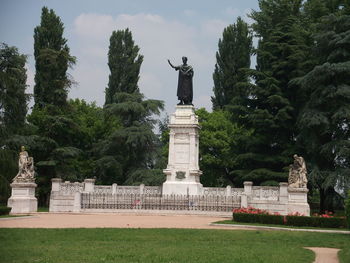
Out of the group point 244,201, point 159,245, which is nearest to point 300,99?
point 244,201

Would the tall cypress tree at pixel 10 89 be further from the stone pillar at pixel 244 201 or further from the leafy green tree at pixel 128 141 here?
the stone pillar at pixel 244 201

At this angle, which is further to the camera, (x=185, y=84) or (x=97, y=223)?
(x=185, y=84)

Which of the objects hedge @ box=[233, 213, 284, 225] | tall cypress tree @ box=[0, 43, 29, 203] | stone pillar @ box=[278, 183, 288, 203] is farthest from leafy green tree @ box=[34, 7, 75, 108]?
hedge @ box=[233, 213, 284, 225]

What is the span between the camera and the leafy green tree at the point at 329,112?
32.1 meters

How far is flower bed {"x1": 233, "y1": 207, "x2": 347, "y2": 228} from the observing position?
19.9 metres

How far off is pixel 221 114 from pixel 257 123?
12277 millimetres

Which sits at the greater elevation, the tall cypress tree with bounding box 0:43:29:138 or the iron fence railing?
the tall cypress tree with bounding box 0:43:29:138

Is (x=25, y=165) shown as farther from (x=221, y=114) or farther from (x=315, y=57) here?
(x=221, y=114)

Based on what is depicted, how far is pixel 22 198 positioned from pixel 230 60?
31.1 m

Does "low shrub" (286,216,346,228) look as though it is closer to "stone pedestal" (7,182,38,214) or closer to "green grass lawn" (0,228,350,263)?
"green grass lawn" (0,228,350,263)

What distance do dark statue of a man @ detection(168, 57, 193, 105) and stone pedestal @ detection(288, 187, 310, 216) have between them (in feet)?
34.2

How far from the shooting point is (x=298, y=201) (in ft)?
86.8

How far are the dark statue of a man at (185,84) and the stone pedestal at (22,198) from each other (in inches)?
452

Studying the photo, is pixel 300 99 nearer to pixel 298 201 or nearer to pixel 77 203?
pixel 298 201
